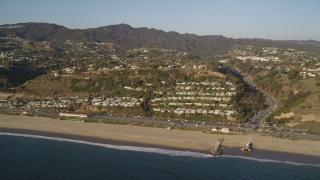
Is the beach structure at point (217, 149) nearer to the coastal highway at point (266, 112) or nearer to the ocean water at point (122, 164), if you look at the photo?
the ocean water at point (122, 164)

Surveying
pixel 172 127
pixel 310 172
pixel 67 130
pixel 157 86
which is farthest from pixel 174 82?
pixel 310 172

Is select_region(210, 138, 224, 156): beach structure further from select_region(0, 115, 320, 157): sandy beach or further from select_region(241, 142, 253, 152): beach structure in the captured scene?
select_region(241, 142, 253, 152): beach structure

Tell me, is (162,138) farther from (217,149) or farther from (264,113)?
(264,113)

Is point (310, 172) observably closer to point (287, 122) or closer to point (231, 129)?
point (231, 129)

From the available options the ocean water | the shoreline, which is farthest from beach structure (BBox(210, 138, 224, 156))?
the ocean water

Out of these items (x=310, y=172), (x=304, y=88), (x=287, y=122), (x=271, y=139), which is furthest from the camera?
(x=304, y=88)
